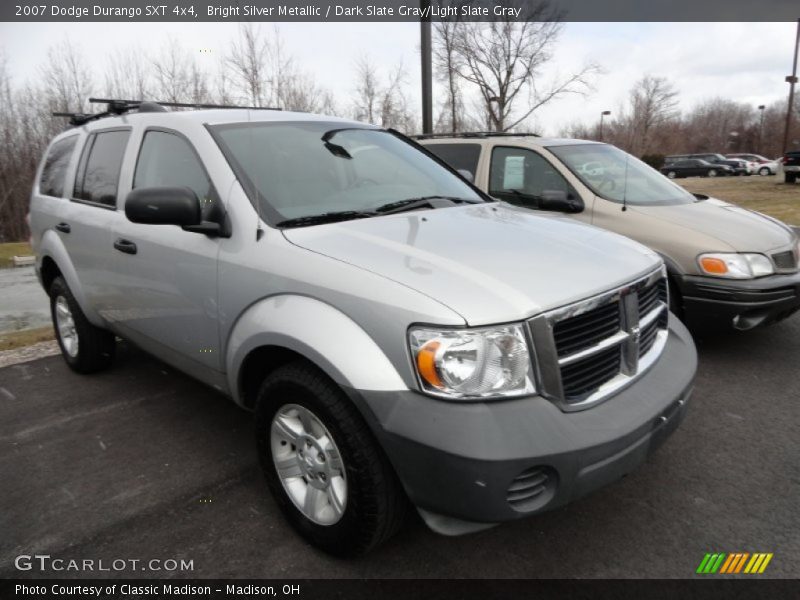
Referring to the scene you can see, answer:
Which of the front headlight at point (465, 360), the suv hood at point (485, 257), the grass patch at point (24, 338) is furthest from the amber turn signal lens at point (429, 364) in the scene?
the grass patch at point (24, 338)

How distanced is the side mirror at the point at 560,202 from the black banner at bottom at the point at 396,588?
2840 millimetres

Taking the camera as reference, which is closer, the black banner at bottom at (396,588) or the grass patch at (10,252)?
the black banner at bottom at (396,588)

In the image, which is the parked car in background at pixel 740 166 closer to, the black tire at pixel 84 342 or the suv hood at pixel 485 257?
the suv hood at pixel 485 257

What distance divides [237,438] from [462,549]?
160 cm

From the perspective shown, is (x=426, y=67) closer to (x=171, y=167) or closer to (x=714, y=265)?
(x=714, y=265)

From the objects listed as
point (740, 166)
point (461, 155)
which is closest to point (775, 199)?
point (461, 155)

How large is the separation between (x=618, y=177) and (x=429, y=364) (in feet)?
13.8

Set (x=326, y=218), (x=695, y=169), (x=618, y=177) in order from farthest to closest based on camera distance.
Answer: (x=695, y=169), (x=618, y=177), (x=326, y=218)

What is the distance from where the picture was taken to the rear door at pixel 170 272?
2760mm

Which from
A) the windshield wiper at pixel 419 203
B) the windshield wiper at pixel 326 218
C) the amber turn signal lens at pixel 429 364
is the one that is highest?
the windshield wiper at pixel 419 203

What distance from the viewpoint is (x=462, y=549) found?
2404 millimetres

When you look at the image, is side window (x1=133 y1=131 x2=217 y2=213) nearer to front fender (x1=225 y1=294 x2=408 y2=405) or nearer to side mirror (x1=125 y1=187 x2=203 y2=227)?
side mirror (x1=125 y1=187 x2=203 y2=227)

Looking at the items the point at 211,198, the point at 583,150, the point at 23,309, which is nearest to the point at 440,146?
the point at 583,150

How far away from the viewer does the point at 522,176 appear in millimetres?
5488
